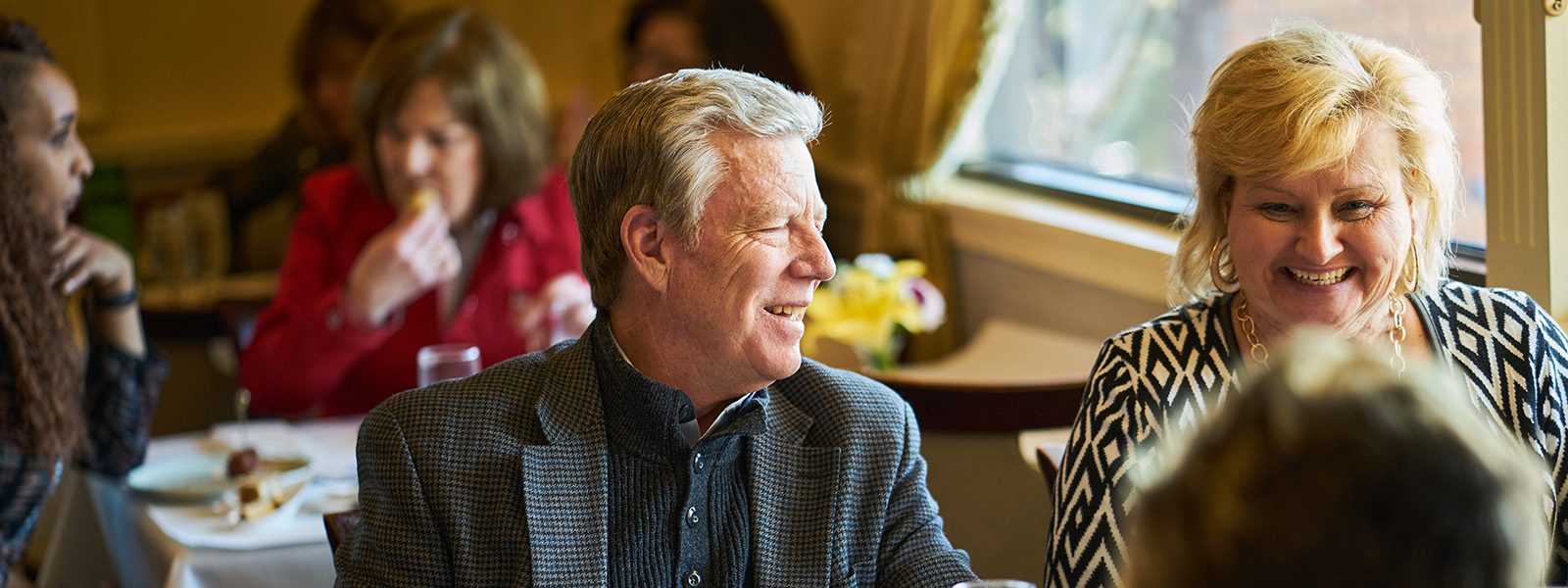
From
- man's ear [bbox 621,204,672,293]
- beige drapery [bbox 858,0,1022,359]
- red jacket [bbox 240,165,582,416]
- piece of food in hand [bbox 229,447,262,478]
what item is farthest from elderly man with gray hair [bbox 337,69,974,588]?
beige drapery [bbox 858,0,1022,359]

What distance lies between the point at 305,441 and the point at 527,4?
4.53m

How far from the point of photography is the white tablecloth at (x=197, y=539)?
1.88 meters

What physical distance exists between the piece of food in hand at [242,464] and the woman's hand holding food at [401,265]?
2.12ft

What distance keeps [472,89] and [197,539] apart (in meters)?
1.37

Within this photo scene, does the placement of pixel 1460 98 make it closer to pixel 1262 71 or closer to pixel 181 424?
pixel 1262 71

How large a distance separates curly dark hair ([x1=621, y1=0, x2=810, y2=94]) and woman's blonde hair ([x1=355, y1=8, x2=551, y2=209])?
53.0 inches

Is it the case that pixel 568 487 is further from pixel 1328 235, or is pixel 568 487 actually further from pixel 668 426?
pixel 1328 235

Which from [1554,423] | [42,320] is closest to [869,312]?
[1554,423]

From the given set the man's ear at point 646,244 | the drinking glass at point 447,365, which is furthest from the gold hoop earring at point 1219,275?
the drinking glass at point 447,365

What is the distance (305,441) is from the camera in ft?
8.19

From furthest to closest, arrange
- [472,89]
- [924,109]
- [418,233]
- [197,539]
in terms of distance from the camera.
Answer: [924,109]
[472,89]
[418,233]
[197,539]

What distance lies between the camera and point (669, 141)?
1394mm

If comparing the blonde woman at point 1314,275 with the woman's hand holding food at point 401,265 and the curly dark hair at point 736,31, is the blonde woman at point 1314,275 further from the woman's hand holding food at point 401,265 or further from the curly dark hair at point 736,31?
the curly dark hair at point 736,31

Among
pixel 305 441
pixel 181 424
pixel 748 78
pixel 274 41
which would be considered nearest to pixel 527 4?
pixel 274 41
